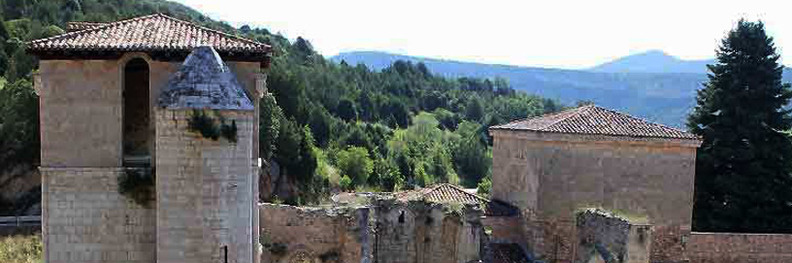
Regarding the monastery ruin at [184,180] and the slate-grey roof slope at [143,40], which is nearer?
the monastery ruin at [184,180]

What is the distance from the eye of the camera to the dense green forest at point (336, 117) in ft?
109

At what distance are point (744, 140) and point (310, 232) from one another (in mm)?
16962

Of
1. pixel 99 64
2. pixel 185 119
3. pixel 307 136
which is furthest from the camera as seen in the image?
pixel 307 136

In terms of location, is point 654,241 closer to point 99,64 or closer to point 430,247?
point 430,247

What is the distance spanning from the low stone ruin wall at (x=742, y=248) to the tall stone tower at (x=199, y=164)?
13.8 m

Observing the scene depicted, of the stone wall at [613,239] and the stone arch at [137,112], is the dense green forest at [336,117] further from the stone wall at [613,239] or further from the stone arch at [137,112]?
the stone arch at [137,112]

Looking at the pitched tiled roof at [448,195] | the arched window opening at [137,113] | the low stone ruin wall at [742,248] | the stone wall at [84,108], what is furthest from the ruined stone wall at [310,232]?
the low stone ruin wall at [742,248]

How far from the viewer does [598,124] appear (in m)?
19.7

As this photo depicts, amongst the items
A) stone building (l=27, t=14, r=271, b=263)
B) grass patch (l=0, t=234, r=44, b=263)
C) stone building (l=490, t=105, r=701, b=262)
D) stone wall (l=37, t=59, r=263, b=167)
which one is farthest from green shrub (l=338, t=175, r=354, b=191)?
stone wall (l=37, t=59, r=263, b=167)

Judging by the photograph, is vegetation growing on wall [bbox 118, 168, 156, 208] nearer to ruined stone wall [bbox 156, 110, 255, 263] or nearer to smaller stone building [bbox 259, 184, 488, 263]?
ruined stone wall [bbox 156, 110, 255, 263]

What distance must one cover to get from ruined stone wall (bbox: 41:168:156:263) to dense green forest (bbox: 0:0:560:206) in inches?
542

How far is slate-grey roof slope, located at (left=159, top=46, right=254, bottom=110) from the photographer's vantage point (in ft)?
31.1

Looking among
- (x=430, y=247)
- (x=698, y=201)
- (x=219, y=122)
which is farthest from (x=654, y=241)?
(x=219, y=122)

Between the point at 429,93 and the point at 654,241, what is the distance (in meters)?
89.6
